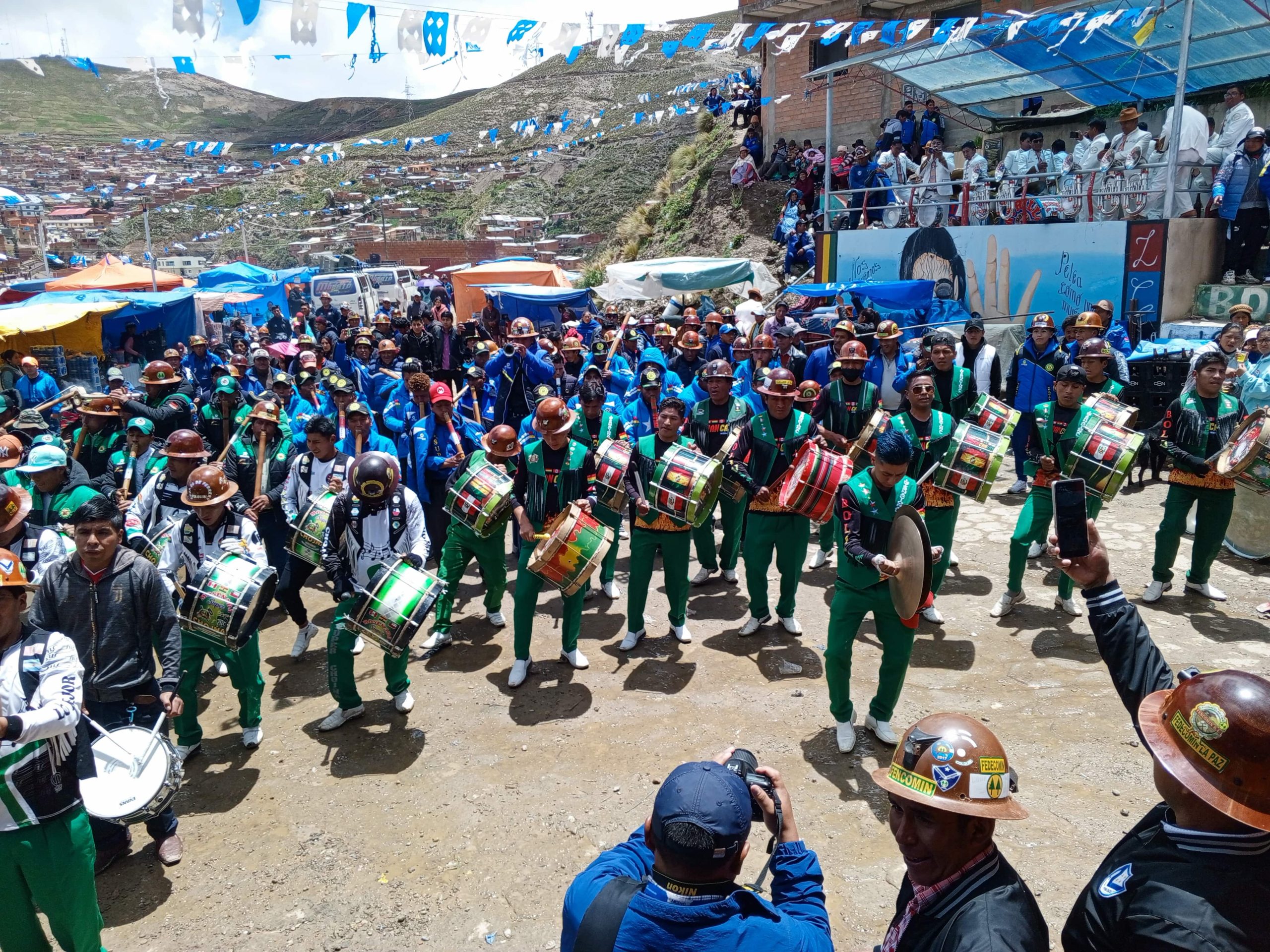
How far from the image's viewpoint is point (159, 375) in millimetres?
9203

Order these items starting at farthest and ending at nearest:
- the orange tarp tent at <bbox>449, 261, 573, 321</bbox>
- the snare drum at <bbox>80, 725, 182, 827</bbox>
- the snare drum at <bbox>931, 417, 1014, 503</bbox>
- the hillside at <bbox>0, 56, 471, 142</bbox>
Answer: the hillside at <bbox>0, 56, 471, 142</bbox> → the orange tarp tent at <bbox>449, 261, 573, 321</bbox> → the snare drum at <bbox>931, 417, 1014, 503</bbox> → the snare drum at <bbox>80, 725, 182, 827</bbox>

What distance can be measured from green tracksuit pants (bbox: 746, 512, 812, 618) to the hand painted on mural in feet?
32.5

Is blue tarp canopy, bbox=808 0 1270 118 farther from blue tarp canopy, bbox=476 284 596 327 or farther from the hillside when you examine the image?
the hillside

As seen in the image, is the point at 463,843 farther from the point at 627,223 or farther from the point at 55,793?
the point at 627,223

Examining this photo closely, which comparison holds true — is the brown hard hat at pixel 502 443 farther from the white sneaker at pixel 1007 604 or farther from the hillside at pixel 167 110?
the hillside at pixel 167 110

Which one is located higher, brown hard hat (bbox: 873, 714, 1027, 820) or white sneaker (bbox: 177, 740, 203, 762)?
brown hard hat (bbox: 873, 714, 1027, 820)

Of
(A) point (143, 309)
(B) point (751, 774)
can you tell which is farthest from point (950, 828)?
(A) point (143, 309)

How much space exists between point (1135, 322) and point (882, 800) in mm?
11047

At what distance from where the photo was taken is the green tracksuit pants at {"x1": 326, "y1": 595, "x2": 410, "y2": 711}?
559 cm

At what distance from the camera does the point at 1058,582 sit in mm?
7516

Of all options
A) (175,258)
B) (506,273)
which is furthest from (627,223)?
(175,258)

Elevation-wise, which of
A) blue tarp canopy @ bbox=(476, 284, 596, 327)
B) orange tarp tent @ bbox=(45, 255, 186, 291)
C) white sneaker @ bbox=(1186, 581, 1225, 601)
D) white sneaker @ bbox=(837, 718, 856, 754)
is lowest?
white sneaker @ bbox=(837, 718, 856, 754)

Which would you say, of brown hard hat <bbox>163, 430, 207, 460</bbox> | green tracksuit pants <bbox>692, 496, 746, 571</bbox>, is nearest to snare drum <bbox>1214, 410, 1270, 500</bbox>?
green tracksuit pants <bbox>692, 496, 746, 571</bbox>

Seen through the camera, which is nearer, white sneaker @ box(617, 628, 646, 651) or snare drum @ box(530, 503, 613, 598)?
snare drum @ box(530, 503, 613, 598)
